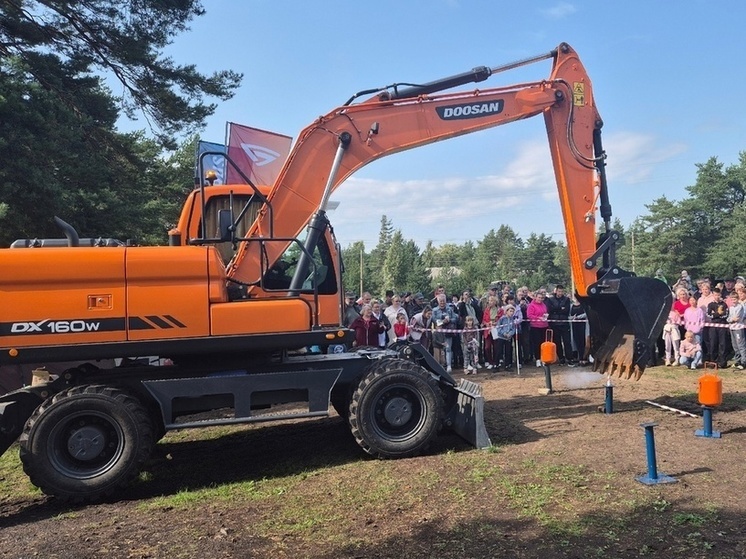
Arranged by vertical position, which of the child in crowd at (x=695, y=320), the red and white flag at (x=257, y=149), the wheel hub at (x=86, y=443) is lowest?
the wheel hub at (x=86, y=443)

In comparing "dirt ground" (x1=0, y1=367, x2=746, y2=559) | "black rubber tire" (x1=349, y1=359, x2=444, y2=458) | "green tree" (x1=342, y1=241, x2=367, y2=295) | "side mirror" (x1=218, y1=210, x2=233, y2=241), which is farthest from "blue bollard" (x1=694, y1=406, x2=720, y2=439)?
"green tree" (x1=342, y1=241, x2=367, y2=295)

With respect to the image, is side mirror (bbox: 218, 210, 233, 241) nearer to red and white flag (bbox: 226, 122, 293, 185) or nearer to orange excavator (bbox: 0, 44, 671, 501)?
orange excavator (bbox: 0, 44, 671, 501)

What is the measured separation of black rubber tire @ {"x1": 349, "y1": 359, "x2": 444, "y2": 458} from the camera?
6.69 meters

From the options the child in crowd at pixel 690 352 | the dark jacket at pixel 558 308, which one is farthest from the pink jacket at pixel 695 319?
the dark jacket at pixel 558 308

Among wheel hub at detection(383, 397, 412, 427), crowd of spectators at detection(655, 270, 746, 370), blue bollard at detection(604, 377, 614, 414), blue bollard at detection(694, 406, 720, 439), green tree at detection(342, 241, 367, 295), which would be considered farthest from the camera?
green tree at detection(342, 241, 367, 295)

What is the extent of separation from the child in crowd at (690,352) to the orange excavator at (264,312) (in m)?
6.62

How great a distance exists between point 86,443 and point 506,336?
1028 centimetres

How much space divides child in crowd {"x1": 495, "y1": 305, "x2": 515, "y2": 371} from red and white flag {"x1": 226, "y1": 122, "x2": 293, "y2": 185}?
630 centimetres

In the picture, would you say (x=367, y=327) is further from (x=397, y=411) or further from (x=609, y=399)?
(x=397, y=411)

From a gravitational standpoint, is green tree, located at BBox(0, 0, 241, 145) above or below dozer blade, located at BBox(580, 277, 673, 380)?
above

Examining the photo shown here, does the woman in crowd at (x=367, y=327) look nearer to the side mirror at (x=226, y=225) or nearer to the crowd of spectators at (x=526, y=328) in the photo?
the crowd of spectators at (x=526, y=328)

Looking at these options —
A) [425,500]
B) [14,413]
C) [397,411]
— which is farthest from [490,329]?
[14,413]

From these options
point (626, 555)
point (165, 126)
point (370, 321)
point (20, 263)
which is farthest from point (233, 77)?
point (626, 555)

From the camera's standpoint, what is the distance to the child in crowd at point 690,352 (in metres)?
13.7
